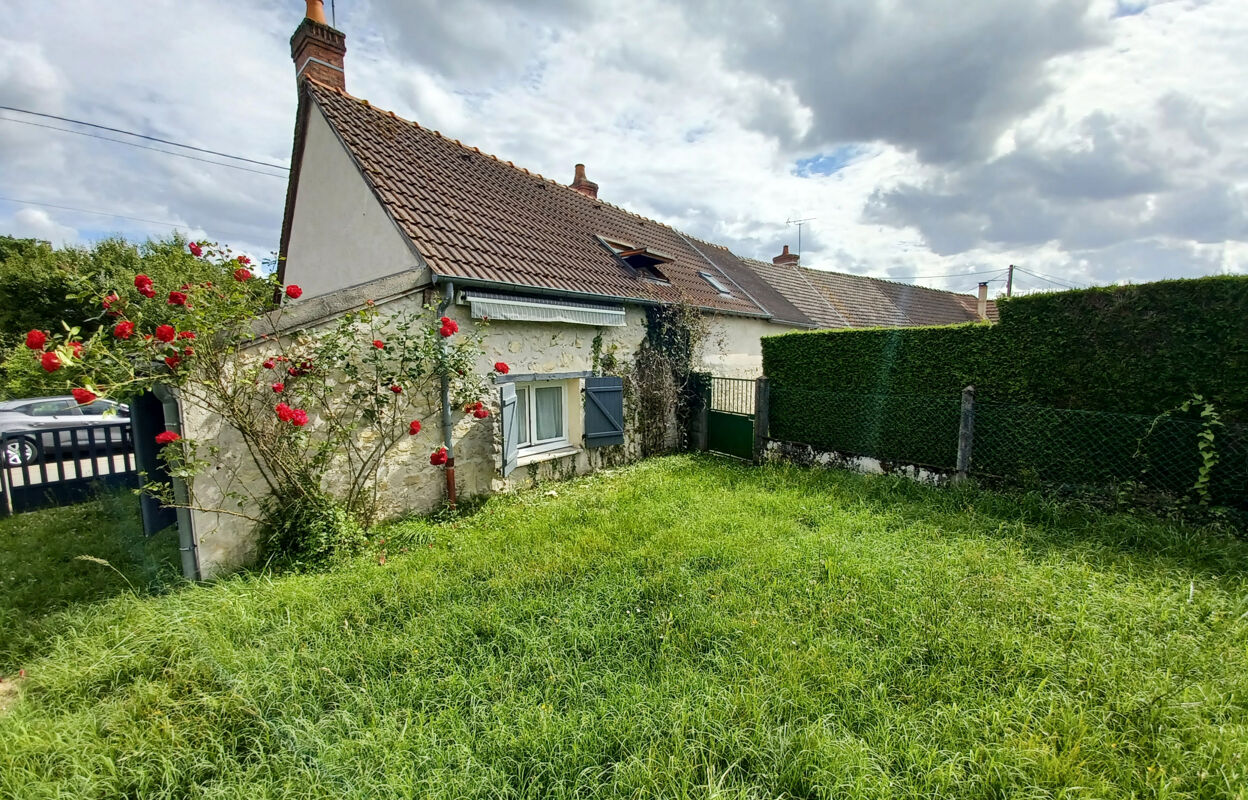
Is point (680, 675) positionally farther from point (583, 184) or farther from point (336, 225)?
point (583, 184)

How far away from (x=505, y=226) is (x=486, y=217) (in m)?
0.33

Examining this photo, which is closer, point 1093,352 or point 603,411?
point 1093,352

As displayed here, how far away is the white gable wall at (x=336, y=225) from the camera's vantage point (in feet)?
20.9

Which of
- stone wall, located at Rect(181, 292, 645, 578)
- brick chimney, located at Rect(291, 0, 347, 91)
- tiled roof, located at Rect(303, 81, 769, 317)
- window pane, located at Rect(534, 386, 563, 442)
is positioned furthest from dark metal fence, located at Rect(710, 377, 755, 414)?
brick chimney, located at Rect(291, 0, 347, 91)

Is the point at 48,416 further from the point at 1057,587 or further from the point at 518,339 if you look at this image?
the point at 1057,587

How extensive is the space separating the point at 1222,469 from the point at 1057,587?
257 cm

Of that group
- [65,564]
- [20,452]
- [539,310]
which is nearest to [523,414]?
[539,310]

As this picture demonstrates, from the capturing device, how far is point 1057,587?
3.55 meters

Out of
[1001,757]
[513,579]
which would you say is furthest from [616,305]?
[1001,757]

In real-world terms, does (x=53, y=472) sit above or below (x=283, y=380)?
below

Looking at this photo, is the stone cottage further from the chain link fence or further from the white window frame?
the chain link fence

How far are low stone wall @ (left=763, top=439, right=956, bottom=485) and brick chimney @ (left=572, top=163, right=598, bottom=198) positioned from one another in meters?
8.84

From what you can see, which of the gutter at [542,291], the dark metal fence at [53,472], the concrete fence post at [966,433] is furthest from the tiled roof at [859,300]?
the dark metal fence at [53,472]

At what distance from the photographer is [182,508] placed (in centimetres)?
411
